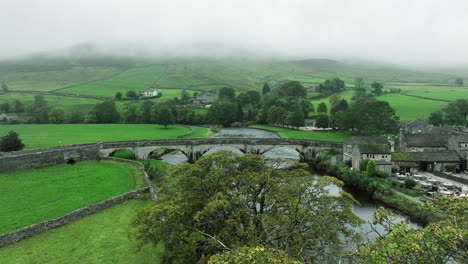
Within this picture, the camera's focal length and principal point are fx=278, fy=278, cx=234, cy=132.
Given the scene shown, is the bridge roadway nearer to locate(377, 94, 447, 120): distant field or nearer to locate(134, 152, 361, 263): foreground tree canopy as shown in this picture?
locate(134, 152, 361, 263): foreground tree canopy

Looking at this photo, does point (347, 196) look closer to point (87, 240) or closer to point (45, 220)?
point (87, 240)

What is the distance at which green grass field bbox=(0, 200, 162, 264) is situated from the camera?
23500 millimetres

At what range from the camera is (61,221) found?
1147 inches

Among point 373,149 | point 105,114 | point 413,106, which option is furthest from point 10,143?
point 413,106

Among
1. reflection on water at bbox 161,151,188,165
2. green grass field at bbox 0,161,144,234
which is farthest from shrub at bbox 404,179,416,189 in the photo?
reflection on water at bbox 161,151,188,165

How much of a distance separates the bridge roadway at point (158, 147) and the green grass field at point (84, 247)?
27.2m

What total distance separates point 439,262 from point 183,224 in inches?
621

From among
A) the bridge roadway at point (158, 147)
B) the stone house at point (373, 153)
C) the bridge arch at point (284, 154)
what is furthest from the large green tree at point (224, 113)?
the stone house at point (373, 153)

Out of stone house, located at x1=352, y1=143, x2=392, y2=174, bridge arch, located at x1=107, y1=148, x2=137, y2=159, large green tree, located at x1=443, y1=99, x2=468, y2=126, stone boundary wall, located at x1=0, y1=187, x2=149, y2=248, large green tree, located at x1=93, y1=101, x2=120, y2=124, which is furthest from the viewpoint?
large green tree, located at x1=93, y1=101, x2=120, y2=124

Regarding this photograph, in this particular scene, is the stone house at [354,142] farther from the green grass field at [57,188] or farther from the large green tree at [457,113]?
the large green tree at [457,113]

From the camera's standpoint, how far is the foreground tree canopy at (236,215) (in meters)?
20.0

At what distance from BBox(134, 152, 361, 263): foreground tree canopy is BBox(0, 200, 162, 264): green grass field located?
2917mm

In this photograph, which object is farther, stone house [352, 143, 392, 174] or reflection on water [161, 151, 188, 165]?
reflection on water [161, 151, 188, 165]

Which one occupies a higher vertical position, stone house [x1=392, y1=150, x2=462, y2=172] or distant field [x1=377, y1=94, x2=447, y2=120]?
distant field [x1=377, y1=94, x2=447, y2=120]
